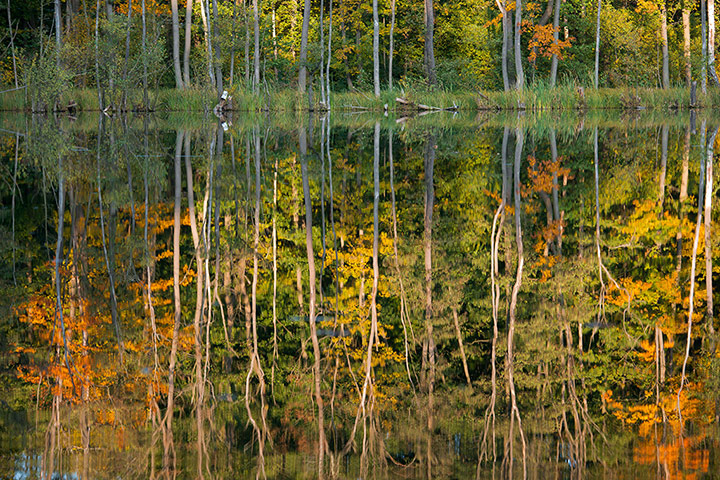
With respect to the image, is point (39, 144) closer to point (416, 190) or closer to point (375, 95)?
point (416, 190)

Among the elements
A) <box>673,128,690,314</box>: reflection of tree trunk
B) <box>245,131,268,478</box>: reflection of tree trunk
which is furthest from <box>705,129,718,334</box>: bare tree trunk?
<box>245,131,268,478</box>: reflection of tree trunk

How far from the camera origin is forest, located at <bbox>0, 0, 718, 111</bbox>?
24.3m

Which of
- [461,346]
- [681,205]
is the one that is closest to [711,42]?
[681,205]

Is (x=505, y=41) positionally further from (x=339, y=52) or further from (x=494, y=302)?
(x=494, y=302)

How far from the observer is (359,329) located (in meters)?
3.71

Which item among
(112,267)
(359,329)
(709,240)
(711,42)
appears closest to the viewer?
(359,329)

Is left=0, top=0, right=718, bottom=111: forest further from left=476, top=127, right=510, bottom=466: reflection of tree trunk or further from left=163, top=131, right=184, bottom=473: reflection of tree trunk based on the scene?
left=476, top=127, right=510, bottom=466: reflection of tree trunk

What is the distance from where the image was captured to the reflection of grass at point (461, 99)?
25.8 metres

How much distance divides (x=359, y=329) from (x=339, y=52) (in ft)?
110

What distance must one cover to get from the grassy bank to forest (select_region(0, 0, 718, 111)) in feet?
0.22

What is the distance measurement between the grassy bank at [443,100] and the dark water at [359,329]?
18.2m

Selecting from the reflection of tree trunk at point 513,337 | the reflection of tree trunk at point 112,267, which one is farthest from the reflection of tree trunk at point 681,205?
the reflection of tree trunk at point 112,267

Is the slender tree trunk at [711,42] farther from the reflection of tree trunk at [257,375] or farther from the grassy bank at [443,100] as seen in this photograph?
the reflection of tree trunk at [257,375]

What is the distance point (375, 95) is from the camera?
28.9 meters
